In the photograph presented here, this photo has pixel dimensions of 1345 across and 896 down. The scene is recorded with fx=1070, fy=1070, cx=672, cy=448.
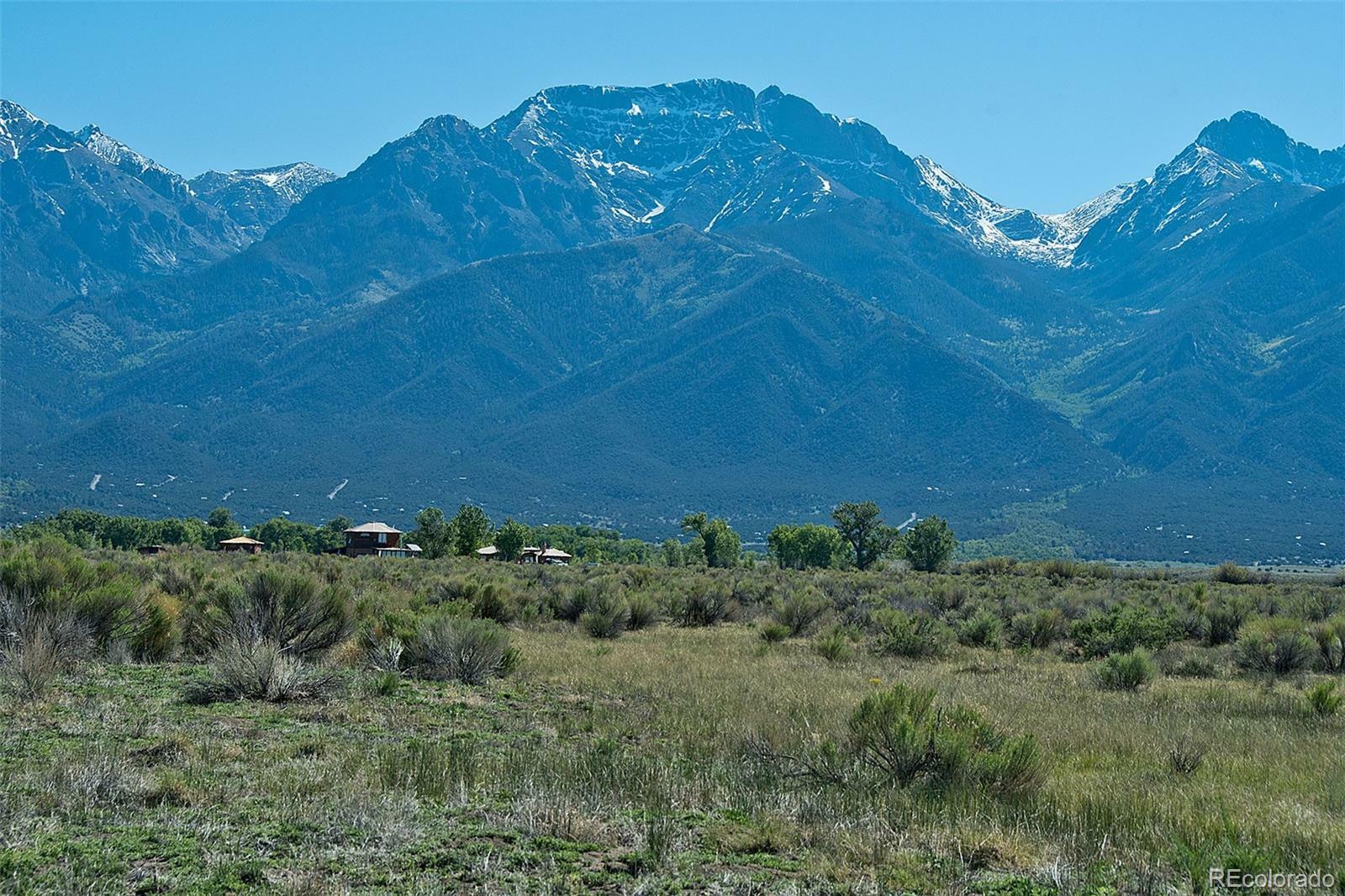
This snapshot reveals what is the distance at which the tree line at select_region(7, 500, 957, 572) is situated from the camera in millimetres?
69062

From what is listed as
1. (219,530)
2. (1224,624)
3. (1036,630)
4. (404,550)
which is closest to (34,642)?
(1036,630)

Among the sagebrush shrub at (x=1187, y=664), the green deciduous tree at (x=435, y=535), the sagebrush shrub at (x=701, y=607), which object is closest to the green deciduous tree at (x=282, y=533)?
the green deciduous tree at (x=435, y=535)

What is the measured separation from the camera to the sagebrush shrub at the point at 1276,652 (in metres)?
17.5

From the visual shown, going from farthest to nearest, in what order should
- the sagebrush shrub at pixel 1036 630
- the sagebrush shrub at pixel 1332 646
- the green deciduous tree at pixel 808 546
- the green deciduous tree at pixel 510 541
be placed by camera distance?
1. the green deciduous tree at pixel 510 541
2. the green deciduous tree at pixel 808 546
3. the sagebrush shrub at pixel 1036 630
4. the sagebrush shrub at pixel 1332 646

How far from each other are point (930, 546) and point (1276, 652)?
4922cm

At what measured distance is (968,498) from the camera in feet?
590

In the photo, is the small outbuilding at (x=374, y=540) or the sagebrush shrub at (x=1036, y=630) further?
the small outbuilding at (x=374, y=540)

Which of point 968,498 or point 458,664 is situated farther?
point 968,498

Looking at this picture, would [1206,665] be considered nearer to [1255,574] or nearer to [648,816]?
[648,816]

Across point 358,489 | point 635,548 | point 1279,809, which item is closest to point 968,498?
point 635,548

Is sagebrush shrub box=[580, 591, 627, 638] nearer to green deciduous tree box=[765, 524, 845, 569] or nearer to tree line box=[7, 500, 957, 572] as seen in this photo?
tree line box=[7, 500, 957, 572]

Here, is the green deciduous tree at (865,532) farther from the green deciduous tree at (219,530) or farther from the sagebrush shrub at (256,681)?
the sagebrush shrub at (256,681)

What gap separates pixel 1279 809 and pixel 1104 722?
12.5 ft

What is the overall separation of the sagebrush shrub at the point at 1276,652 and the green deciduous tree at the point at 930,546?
46360 millimetres
